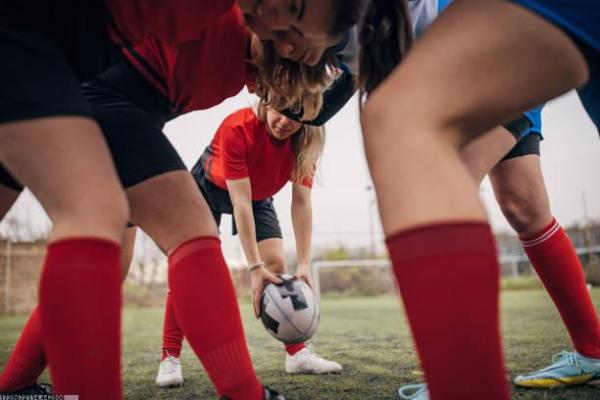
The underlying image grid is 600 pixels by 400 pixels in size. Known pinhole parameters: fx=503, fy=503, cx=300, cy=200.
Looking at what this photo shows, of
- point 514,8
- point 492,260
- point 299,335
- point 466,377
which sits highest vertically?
point 514,8

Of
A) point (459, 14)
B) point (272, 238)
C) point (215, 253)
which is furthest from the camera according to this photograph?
point (272, 238)

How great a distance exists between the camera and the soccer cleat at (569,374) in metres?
2.04

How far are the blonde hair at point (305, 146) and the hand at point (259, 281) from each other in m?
0.57

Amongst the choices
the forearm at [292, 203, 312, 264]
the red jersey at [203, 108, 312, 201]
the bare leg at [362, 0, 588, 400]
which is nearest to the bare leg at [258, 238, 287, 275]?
the forearm at [292, 203, 312, 264]

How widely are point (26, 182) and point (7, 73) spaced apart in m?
0.21

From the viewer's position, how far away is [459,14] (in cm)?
86

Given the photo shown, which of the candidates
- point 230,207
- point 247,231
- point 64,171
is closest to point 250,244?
point 247,231

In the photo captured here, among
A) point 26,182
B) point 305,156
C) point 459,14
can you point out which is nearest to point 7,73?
point 26,182

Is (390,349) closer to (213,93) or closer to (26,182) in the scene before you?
(213,93)

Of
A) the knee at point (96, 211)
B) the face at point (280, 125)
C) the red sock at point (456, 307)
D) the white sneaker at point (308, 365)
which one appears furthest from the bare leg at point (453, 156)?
the white sneaker at point (308, 365)

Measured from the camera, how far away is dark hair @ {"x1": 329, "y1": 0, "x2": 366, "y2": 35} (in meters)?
1.13

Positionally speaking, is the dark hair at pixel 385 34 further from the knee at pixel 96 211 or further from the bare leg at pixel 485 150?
the knee at pixel 96 211

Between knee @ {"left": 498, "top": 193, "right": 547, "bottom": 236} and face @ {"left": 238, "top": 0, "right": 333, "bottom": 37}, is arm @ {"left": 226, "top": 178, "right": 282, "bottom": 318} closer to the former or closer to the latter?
knee @ {"left": 498, "top": 193, "right": 547, "bottom": 236}

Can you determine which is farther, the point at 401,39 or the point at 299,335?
the point at 299,335
